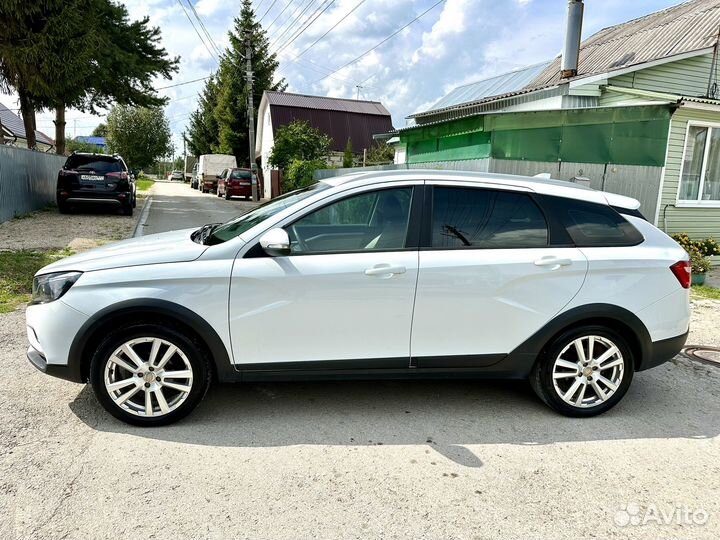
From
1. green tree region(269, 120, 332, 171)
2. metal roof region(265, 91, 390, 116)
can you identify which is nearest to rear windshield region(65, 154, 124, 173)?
green tree region(269, 120, 332, 171)

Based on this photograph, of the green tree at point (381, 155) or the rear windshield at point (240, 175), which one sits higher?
the green tree at point (381, 155)

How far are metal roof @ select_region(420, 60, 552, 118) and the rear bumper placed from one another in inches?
526

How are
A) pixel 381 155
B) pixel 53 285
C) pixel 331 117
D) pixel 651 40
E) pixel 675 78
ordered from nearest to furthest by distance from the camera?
pixel 53 285
pixel 675 78
pixel 651 40
pixel 381 155
pixel 331 117

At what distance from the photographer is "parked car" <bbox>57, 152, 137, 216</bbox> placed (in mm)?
13820

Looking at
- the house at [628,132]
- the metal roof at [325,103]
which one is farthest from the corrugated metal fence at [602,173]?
the metal roof at [325,103]

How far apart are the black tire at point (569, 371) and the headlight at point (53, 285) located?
3175mm

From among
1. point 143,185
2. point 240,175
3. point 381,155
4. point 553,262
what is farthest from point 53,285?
point 143,185

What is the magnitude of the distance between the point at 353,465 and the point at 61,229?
11.0m

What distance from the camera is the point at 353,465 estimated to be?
10.0 feet

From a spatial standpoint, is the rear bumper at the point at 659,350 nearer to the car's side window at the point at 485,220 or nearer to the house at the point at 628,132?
the car's side window at the point at 485,220

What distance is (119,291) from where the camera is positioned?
10.5 ft

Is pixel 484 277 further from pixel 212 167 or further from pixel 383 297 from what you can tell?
pixel 212 167

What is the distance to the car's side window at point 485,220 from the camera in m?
3.57

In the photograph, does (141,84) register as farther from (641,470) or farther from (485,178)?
(641,470)
